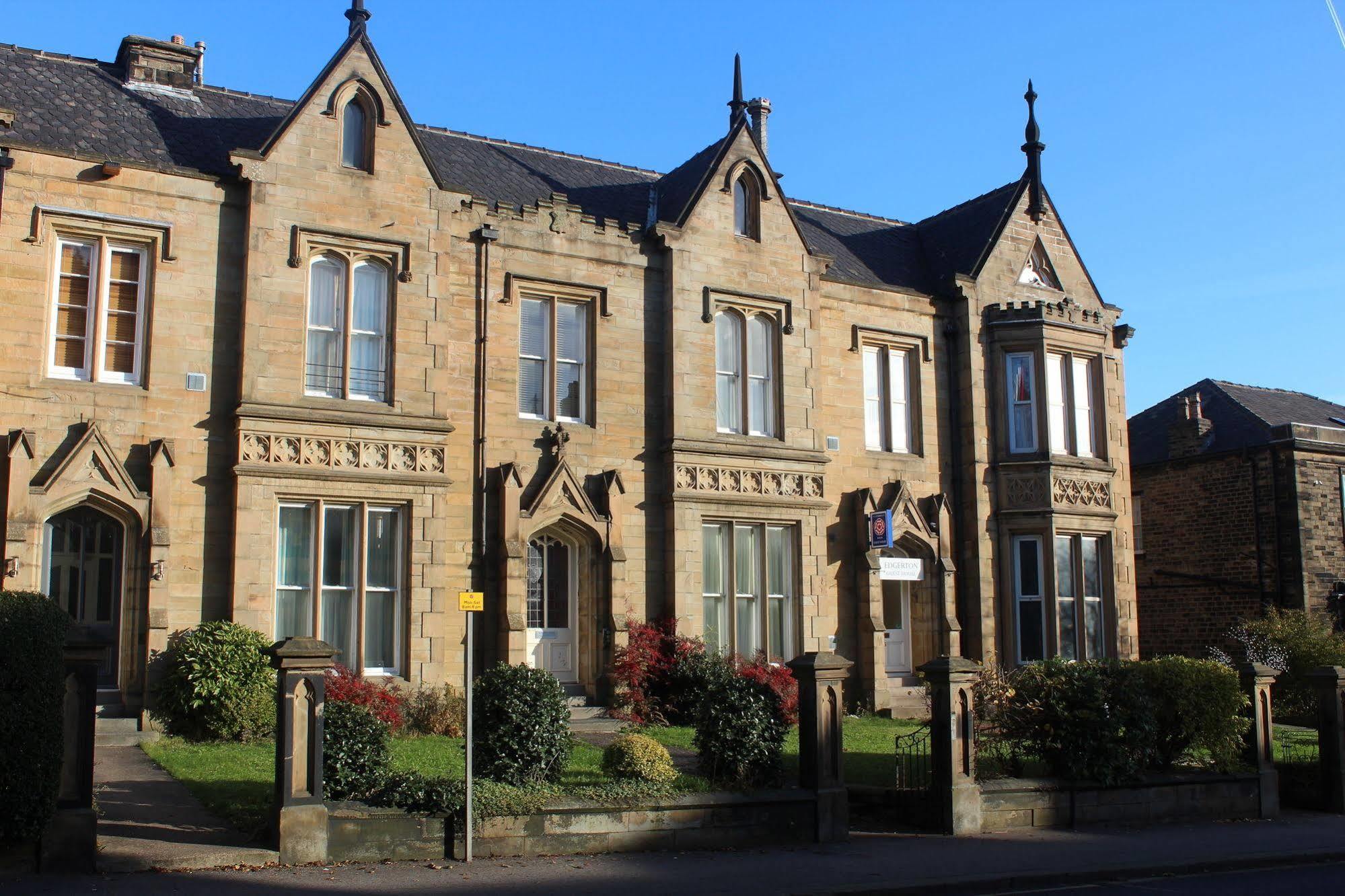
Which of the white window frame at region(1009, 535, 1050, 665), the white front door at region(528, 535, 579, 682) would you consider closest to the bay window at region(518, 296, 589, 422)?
the white front door at region(528, 535, 579, 682)

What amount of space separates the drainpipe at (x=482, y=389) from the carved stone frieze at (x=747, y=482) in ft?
11.5

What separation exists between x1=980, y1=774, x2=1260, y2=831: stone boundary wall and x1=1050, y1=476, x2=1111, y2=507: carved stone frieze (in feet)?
29.6

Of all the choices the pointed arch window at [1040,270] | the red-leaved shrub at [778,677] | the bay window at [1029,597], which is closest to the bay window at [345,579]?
the red-leaved shrub at [778,677]

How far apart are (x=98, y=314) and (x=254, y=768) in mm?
7592

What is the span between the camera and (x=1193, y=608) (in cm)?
3403

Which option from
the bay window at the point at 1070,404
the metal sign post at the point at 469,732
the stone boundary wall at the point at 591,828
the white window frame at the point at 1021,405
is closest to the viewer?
the metal sign post at the point at 469,732

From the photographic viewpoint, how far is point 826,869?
12430 mm

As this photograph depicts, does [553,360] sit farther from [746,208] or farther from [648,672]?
[648,672]

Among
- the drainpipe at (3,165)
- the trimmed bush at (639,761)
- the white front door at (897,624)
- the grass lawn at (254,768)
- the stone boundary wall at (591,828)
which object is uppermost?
the drainpipe at (3,165)

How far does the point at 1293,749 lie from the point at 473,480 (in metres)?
14.1

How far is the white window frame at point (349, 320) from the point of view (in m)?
19.9

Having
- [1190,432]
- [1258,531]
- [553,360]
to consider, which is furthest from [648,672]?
[1190,432]

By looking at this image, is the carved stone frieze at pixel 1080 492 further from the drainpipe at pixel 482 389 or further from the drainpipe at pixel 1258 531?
the drainpipe at pixel 482 389

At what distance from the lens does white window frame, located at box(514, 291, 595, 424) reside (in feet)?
71.7
